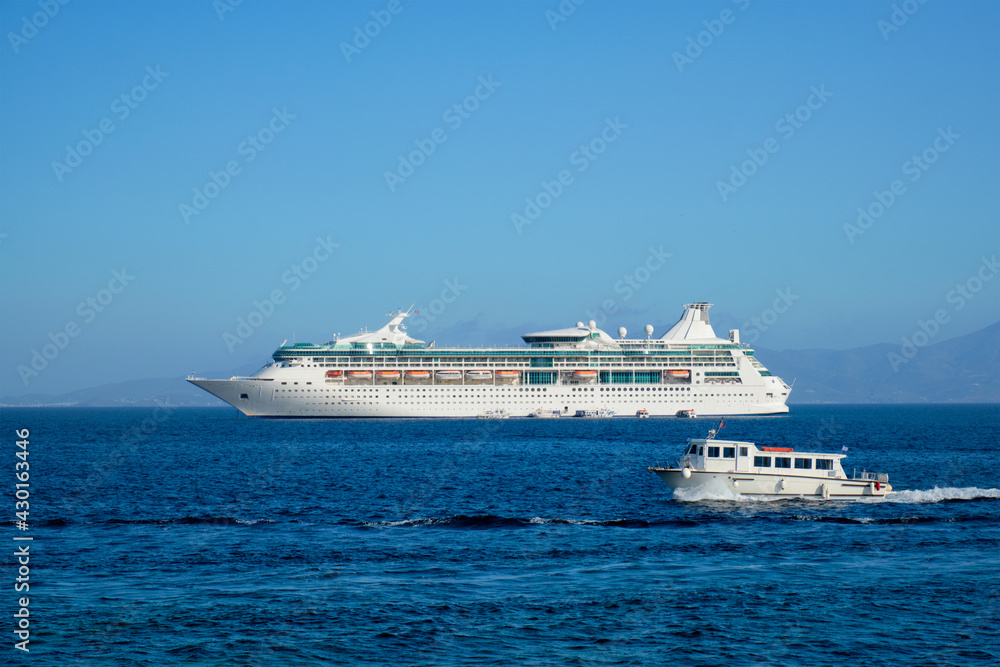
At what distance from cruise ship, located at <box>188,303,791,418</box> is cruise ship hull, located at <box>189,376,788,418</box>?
0.41 ft

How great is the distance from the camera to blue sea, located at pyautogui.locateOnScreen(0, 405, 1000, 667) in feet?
67.9

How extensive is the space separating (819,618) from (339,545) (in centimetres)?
1542

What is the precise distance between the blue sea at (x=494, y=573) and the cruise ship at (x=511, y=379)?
65.9m

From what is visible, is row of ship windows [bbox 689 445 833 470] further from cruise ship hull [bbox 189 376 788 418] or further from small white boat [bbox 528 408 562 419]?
small white boat [bbox 528 408 562 419]

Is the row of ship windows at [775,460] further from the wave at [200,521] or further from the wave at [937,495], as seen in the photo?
the wave at [200,521]

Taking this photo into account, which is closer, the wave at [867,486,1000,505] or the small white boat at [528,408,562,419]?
the wave at [867,486,1000,505]

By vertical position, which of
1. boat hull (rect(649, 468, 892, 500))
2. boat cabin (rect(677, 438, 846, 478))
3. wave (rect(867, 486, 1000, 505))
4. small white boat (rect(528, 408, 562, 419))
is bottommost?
wave (rect(867, 486, 1000, 505))

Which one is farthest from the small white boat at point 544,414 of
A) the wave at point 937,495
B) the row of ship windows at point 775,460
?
the row of ship windows at point 775,460

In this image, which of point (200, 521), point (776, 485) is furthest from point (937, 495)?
point (200, 521)

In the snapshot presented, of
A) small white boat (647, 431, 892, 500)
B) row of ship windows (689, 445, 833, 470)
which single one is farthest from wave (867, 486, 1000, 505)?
row of ship windows (689, 445, 833, 470)

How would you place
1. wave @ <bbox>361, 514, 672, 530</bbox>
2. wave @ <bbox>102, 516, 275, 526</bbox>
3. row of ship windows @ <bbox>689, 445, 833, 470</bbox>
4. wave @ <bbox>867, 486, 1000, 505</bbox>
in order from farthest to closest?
row of ship windows @ <bbox>689, 445, 833, 470</bbox> < wave @ <bbox>867, 486, 1000, 505</bbox> < wave @ <bbox>102, 516, 275, 526</bbox> < wave @ <bbox>361, 514, 672, 530</bbox>

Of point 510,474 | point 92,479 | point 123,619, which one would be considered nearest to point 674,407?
point 510,474

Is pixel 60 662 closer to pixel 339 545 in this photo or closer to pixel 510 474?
pixel 339 545

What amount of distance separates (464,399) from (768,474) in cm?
8267
